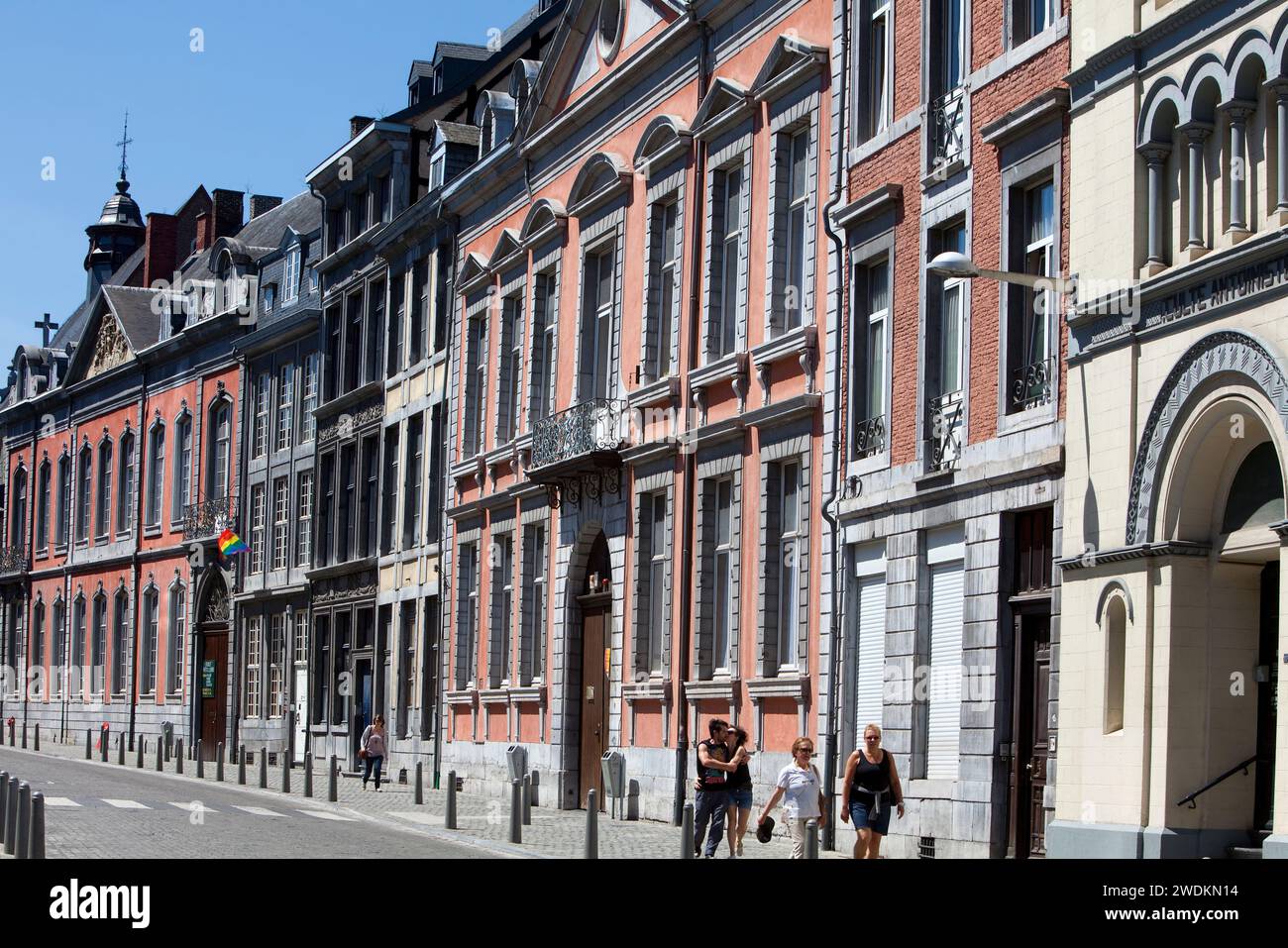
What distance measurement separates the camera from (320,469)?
1984 inches

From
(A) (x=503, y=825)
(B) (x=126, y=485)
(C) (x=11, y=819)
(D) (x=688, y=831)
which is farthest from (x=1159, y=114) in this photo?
(B) (x=126, y=485)

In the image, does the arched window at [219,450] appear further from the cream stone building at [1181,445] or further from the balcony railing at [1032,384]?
the cream stone building at [1181,445]

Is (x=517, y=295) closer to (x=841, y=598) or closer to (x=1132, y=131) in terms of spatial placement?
(x=841, y=598)

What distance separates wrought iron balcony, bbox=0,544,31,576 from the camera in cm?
7481

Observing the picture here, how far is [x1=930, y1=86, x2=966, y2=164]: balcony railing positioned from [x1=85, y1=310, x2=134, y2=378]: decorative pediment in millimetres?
44567

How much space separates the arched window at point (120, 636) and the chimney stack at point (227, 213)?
11871 mm

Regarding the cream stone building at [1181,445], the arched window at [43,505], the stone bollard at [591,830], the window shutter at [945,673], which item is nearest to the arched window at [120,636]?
the arched window at [43,505]

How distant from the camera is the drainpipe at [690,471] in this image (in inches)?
1173

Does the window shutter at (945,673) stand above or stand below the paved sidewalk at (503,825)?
above

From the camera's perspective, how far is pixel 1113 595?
62.8 ft

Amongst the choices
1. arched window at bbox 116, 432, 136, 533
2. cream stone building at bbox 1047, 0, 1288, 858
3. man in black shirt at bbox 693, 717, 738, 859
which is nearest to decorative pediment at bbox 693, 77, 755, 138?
cream stone building at bbox 1047, 0, 1288, 858

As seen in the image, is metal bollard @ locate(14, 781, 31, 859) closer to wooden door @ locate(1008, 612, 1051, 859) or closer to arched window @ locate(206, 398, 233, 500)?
wooden door @ locate(1008, 612, 1051, 859)
